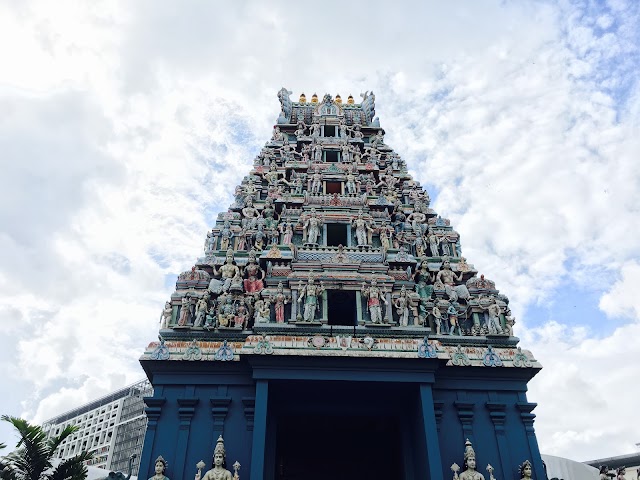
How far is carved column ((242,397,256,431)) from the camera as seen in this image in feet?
49.8

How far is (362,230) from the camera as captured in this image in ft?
65.6

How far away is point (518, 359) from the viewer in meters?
16.5

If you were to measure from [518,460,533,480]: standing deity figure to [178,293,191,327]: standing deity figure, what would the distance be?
1096 cm

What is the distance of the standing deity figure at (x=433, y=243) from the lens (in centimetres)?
2034

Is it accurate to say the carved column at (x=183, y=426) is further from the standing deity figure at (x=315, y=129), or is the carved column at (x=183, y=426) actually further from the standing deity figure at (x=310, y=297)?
the standing deity figure at (x=315, y=129)

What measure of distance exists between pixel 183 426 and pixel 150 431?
0.96 meters

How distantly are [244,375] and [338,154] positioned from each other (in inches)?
509

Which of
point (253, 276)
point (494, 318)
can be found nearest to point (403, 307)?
point (494, 318)

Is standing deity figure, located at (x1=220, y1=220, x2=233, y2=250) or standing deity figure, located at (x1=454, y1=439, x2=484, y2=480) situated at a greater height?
standing deity figure, located at (x1=220, y1=220, x2=233, y2=250)

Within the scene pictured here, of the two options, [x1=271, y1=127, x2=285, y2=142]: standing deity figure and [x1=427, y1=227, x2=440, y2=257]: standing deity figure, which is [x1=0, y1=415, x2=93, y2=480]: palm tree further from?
[x1=271, y1=127, x2=285, y2=142]: standing deity figure

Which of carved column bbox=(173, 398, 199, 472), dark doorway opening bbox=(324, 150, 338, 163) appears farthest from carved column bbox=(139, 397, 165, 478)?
dark doorway opening bbox=(324, 150, 338, 163)

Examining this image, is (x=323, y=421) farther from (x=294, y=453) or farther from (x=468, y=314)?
(x=468, y=314)

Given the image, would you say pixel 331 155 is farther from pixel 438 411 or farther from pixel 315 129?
pixel 438 411

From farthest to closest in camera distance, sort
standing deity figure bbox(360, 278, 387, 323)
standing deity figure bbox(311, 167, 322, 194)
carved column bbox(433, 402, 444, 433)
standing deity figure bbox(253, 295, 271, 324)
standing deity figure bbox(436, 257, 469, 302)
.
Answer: standing deity figure bbox(311, 167, 322, 194)
standing deity figure bbox(436, 257, 469, 302)
standing deity figure bbox(360, 278, 387, 323)
standing deity figure bbox(253, 295, 271, 324)
carved column bbox(433, 402, 444, 433)
